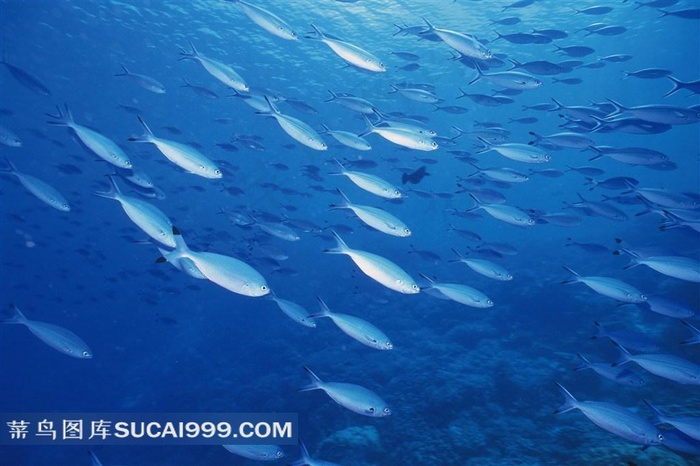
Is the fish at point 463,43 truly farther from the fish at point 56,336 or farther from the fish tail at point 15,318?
the fish tail at point 15,318

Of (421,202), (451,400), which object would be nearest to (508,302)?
(451,400)

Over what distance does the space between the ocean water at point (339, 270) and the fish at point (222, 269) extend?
4.59 ft

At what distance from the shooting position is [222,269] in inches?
154

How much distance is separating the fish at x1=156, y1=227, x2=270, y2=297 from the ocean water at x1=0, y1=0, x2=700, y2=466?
1398 millimetres

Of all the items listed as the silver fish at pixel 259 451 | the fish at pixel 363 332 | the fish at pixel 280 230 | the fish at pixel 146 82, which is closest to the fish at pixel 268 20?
the fish at pixel 146 82

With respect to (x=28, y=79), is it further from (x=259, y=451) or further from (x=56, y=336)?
(x=259, y=451)

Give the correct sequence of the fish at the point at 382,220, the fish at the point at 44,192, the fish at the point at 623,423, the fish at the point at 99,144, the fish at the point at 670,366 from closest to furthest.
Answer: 1. the fish at the point at 623,423
2. the fish at the point at 670,366
3. the fish at the point at 99,144
4. the fish at the point at 382,220
5. the fish at the point at 44,192

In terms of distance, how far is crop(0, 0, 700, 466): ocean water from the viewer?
8.43 meters

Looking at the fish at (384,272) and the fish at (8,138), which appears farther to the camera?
the fish at (8,138)

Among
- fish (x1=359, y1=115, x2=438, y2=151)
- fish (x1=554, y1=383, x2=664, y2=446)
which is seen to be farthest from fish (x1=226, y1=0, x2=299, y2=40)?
fish (x1=554, y1=383, x2=664, y2=446)

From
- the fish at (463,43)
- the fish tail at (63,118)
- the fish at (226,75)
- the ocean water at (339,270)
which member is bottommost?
the ocean water at (339,270)

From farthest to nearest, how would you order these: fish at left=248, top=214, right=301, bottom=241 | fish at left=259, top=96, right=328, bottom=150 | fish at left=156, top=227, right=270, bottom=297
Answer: fish at left=248, top=214, right=301, bottom=241 < fish at left=259, top=96, right=328, bottom=150 < fish at left=156, top=227, right=270, bottom=297

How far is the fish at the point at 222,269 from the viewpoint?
3.85 metres

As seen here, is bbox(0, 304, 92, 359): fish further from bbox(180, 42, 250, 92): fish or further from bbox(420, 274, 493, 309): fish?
bbox(420, 274, 493, 309): fish
